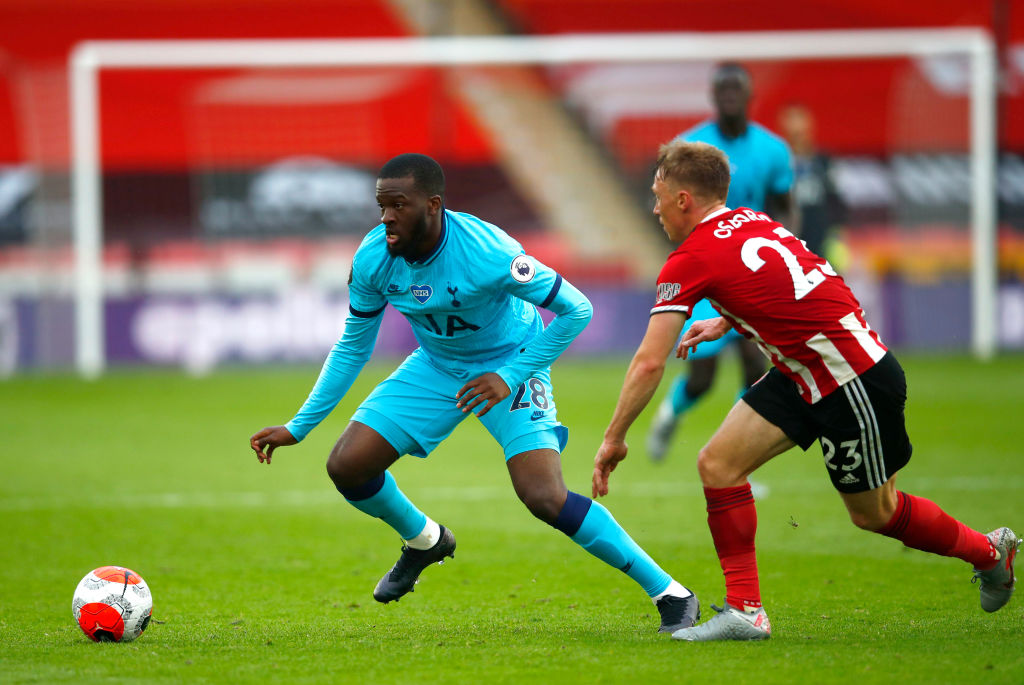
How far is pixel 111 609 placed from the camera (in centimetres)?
530

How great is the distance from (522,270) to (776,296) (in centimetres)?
106

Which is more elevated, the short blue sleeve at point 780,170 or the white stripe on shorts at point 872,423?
the short blue sleeve at point 780,170

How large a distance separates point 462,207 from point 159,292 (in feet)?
15.4

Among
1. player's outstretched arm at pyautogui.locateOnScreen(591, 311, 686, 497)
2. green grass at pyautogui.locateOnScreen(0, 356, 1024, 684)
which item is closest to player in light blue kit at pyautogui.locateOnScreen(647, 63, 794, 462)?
green grass at pyautogui.locateOnScreen(0, 356, 1024, 684)

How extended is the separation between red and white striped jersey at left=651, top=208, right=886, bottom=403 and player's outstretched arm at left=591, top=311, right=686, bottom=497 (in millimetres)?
69

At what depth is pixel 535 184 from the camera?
68.3 feet

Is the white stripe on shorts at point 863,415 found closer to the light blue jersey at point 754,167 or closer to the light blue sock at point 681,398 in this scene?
the light blue jersey at point 754,167

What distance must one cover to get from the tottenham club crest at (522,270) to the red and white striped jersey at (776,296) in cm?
60

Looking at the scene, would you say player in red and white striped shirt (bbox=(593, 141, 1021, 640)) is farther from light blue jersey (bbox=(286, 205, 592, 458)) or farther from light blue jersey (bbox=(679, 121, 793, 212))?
light blue jersey (bbox=(679, 121, 793, 212))

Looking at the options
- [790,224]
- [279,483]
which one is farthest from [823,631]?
[279,483]

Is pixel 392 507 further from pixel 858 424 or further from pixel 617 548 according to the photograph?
pixel 858 424

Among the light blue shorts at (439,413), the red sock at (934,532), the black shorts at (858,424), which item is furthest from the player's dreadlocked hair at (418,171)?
the red sock at (934,532)

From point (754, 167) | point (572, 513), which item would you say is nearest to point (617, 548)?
point (572, 513)

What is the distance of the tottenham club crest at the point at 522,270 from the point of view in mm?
5508
